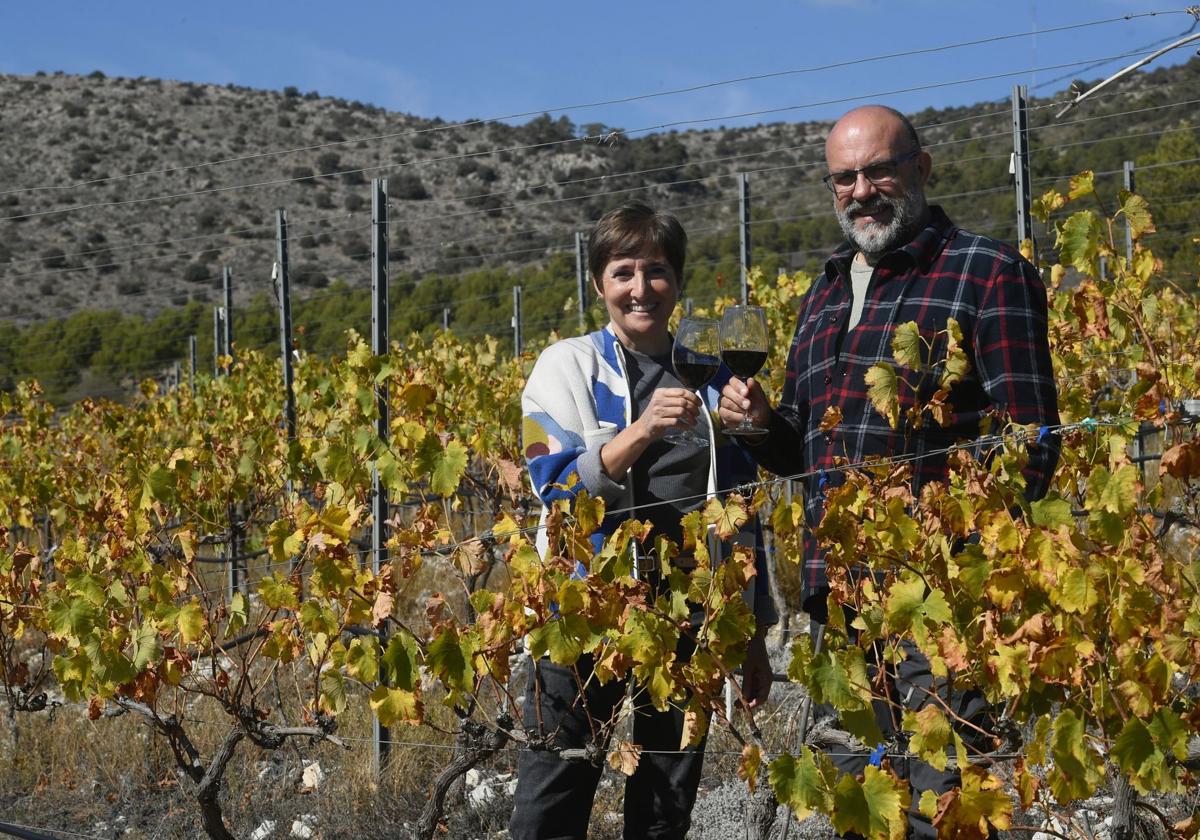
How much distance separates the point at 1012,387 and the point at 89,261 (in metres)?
28.6

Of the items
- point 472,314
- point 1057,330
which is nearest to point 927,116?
point 472,314

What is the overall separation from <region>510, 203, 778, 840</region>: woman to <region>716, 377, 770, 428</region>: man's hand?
0.20ft

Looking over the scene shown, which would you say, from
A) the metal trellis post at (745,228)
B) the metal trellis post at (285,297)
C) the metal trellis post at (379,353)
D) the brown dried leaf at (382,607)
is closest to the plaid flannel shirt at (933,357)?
the brown dried leaf at (382,607)

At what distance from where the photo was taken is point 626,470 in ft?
7.07

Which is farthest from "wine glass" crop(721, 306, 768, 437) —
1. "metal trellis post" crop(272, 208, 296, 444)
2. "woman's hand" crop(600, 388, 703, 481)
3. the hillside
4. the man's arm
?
the hillside

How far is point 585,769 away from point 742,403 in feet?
2.37

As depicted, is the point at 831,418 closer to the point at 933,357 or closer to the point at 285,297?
the point at 933,357

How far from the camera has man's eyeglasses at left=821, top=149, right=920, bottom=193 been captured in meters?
2.18

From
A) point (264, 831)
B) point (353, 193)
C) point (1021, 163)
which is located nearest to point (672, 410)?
point (264, 831)

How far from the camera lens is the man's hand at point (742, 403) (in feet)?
6.90

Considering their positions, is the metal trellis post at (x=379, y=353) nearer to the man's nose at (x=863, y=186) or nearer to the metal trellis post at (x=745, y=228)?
the man's nose at (x=863, y=186)

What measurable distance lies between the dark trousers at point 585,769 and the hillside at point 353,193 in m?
12.7

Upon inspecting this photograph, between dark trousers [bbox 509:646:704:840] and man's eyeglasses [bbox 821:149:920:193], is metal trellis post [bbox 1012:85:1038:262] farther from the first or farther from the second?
dark trousers [bbox 509:646:704:840]

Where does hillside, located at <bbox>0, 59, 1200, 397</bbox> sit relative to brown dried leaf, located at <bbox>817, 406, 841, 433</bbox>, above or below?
above
